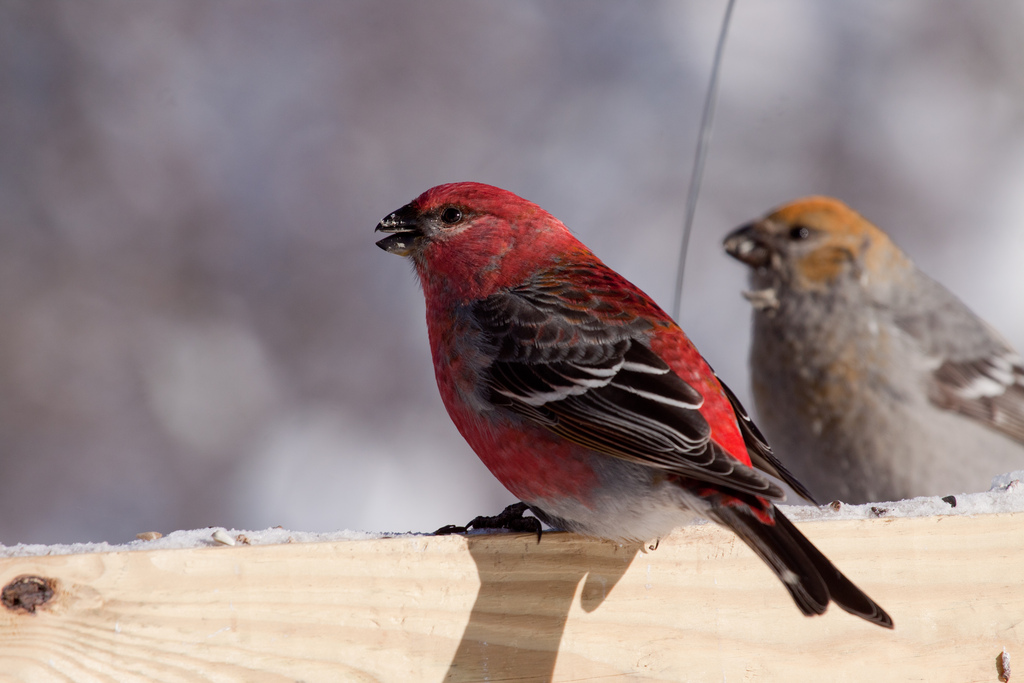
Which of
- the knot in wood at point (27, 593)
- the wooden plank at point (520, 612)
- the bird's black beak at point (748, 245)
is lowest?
the knot in wood at point (27, 593)

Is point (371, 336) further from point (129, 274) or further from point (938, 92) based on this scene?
point (938, 92)

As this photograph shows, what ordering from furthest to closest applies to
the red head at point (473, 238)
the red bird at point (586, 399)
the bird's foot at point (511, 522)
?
the red head at point (473, 238) < the bird's foot at point (511, 522) < the red bird at point (586, 399)

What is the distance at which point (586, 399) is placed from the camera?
1.73 m

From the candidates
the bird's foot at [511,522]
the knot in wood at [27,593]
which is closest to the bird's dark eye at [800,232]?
the bird's foot at [511,522]

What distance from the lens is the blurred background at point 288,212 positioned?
429 cm

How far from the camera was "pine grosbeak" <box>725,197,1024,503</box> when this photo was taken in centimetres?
359

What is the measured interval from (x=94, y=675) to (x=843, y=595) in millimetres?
1069

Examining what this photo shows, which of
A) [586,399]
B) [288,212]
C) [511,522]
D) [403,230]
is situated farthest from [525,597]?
[288,212]

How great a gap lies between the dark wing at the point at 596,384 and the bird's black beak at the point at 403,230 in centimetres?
27

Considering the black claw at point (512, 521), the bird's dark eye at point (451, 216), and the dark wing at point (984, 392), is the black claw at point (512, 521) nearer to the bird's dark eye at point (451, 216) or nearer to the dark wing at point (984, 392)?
the bird's dark eye at point (451, 216)

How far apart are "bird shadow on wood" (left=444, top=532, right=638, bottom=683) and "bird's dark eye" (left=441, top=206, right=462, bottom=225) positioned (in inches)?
29.2

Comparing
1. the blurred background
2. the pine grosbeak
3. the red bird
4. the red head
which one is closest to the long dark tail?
the red bird

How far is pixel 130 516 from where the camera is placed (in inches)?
168

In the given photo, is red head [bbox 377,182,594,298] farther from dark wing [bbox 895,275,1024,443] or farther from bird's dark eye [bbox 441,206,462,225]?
dark wing [bbox 895,275,1024,443]
